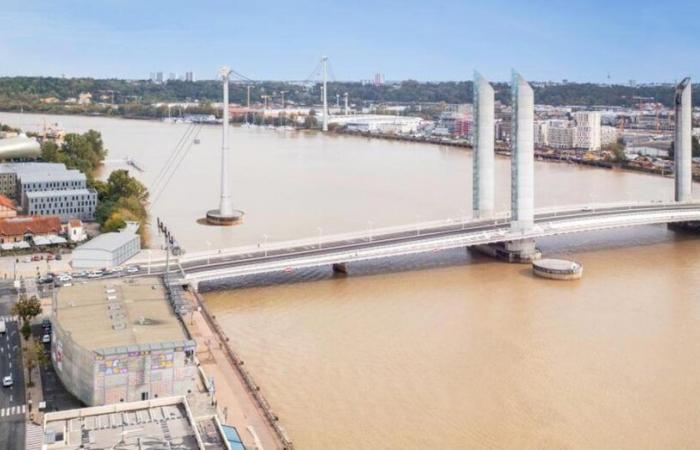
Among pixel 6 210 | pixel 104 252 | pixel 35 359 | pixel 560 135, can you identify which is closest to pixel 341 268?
pixel 104 252

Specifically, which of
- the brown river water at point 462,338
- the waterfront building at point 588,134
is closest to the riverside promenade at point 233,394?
the brown river water at point 462,338

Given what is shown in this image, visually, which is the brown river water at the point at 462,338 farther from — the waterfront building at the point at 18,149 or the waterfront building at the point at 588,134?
the waterfront building at the point at 588,134

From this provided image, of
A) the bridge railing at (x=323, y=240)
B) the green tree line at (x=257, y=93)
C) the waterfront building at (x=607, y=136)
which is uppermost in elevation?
the green tree line at (x=257, y=93)

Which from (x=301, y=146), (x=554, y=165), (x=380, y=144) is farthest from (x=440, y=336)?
(x=380, y=144)


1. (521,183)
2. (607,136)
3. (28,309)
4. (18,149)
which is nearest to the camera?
(28,309)

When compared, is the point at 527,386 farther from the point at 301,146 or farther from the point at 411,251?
the point at 301,146

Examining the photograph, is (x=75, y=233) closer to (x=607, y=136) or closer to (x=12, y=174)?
(x=12, y=174)

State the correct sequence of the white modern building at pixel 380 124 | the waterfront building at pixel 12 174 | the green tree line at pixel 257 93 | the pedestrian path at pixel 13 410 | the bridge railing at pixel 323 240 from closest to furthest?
the pedestrian path at pixel 13 410 → the bridge railing at pixel 323 240 → the waterfront building at pixel 12 174 → the white modern building at pixel 380 124 → the green tree line at pixel 257 93
